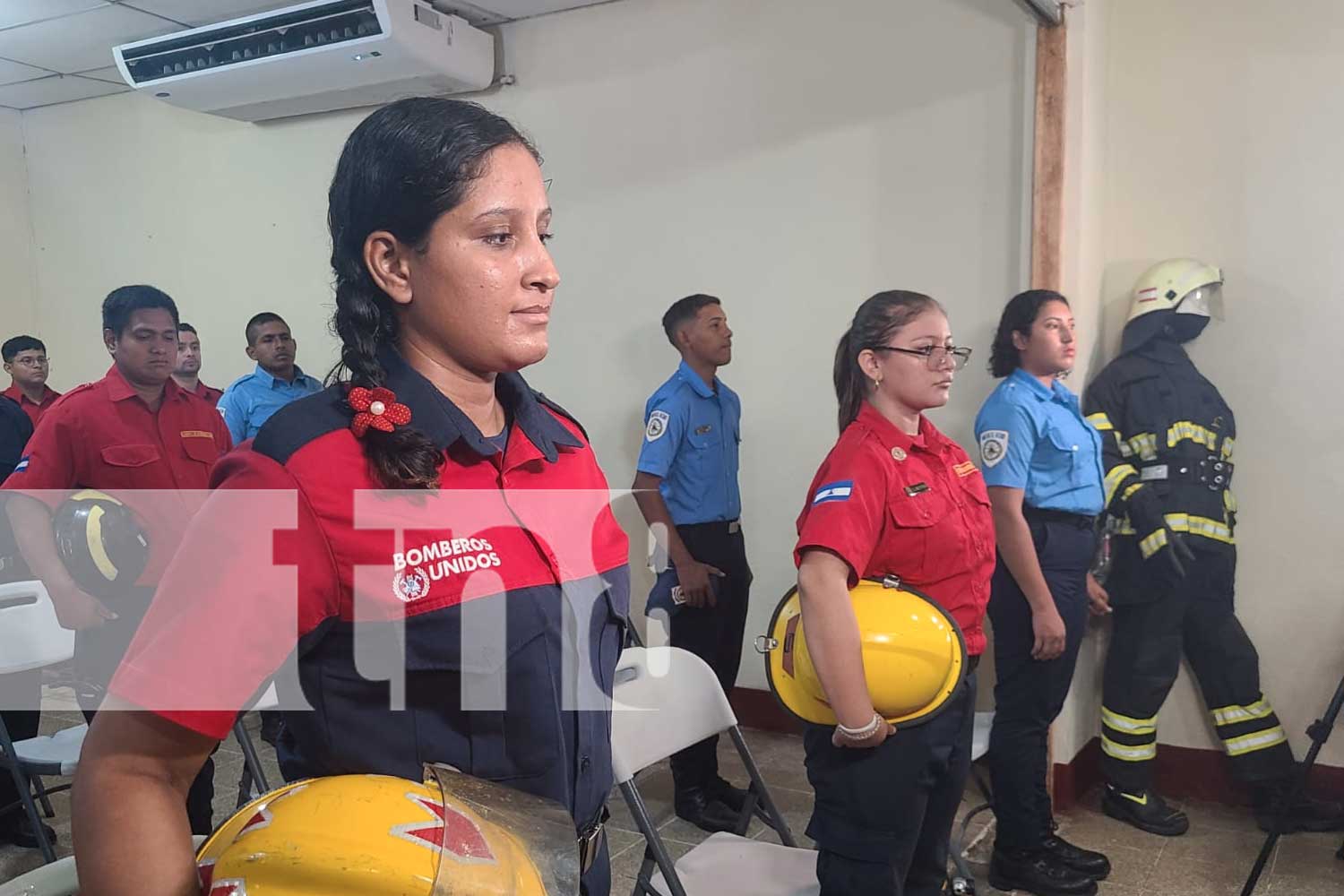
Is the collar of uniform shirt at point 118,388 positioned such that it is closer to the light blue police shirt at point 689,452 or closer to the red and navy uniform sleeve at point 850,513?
→ the light blue police shirt at point 689,452

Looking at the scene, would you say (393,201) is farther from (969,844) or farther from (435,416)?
(969,844)

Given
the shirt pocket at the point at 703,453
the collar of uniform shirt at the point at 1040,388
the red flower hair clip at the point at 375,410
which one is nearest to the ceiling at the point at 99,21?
the shirt pocket at the point at 703,453

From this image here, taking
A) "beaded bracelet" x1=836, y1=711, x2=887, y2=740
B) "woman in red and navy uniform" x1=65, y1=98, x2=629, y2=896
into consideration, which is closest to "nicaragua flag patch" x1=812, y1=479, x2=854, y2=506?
"beaded bracelet" x1=836, y1=711, x2=887, y2=740

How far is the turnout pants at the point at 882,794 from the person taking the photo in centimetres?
191

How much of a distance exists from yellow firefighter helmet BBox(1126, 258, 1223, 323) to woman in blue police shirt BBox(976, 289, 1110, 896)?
453mm

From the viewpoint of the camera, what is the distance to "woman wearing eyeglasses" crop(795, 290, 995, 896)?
1.91 m

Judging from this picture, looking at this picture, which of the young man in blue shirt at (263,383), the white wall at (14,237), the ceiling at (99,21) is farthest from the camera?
the white wall at (14,237)

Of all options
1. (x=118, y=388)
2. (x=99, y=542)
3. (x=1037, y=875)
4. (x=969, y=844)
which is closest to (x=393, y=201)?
(x=99, y=542)

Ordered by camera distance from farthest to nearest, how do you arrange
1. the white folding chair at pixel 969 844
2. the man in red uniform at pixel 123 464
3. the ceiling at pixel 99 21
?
the ceiling at pixel 99 21, the man in red uniform at pixel 123 464, the white folding chair at pixel 969 844

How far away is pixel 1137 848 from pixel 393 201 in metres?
3.08

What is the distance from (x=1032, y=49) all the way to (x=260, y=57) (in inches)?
119

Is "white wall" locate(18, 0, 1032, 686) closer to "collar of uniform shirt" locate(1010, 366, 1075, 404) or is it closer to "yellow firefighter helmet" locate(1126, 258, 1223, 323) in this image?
"yellow firefighter helmet" locate(1126, 258, 1223, 323)

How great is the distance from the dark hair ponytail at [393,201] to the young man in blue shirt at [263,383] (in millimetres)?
3872

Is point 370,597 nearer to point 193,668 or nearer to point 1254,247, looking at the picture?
point 193,668
